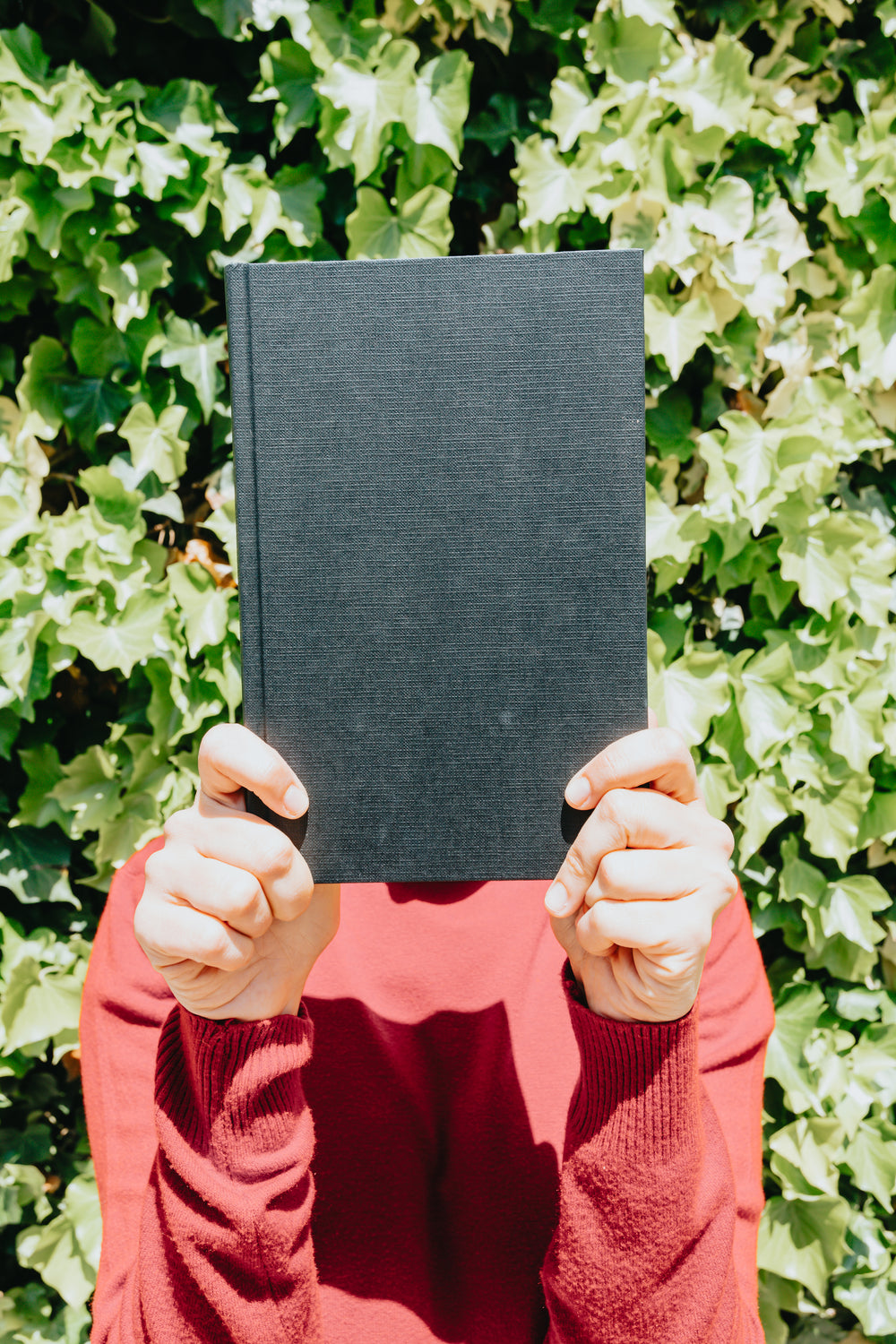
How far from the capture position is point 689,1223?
79cm

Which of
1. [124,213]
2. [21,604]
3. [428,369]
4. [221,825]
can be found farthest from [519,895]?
[124,213]

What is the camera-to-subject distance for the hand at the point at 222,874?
0.67 metres

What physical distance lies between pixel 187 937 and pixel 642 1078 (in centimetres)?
40

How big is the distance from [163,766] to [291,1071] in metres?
0.68

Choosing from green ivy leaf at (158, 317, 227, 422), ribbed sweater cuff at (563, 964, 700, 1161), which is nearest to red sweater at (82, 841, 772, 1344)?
ribbed sweater cuff at (563, 964, 700, 1161)

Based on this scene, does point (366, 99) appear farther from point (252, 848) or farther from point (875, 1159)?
point (875, 1159)

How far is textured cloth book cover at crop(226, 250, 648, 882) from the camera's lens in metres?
0.70

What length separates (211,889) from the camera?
67 centimetres

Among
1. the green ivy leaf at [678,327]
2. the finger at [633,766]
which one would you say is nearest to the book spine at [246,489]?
the finger at [633,766]

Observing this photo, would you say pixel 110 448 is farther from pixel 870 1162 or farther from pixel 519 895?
pixel 870 1162

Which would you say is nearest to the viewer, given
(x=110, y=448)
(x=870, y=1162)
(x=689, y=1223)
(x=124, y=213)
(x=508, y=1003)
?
(x=689, y=1223)

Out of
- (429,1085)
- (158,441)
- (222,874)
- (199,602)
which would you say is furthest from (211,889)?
(158,441)

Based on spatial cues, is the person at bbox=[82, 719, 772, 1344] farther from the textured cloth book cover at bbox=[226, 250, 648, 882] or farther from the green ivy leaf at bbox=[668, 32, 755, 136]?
the green ivy leaf at bbox=[668, 32, 755, 136]

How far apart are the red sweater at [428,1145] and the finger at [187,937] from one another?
10 cm
